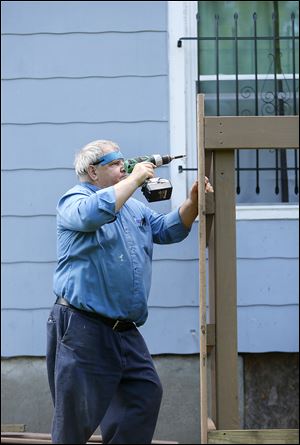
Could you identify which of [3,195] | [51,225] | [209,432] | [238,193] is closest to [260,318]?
[238,193]

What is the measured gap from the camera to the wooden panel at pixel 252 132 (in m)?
3.98

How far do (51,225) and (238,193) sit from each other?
48.8 inches

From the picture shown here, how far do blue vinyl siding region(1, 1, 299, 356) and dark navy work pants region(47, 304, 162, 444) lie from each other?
1.50 meters

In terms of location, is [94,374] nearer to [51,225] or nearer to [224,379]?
[224,379]

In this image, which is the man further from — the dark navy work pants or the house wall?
the house wall

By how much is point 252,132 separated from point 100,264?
955 mm

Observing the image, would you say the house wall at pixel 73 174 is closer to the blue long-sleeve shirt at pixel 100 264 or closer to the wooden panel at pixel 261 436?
the blue long-sleeve shirt at pixel 100 264

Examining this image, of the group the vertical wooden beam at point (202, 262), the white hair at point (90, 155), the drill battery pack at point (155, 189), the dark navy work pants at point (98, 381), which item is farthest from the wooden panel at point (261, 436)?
the white hair at point (90, 155)

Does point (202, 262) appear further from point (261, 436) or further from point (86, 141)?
point (86, 141)

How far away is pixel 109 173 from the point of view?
179 inches

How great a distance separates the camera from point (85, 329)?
4.30 metres

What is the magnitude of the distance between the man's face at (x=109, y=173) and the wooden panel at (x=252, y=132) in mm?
689

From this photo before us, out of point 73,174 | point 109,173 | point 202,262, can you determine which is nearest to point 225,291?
point 202,262

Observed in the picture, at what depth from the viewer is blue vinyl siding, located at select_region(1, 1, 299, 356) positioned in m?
5.92
